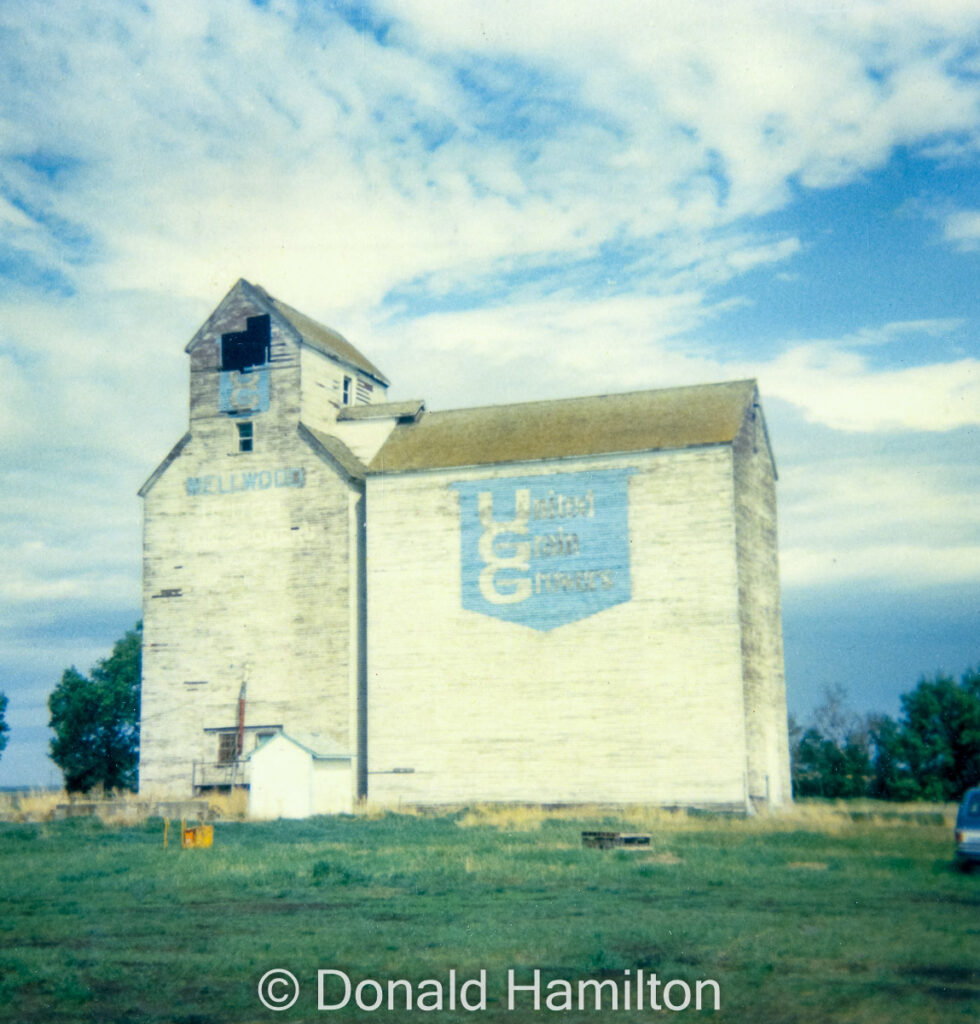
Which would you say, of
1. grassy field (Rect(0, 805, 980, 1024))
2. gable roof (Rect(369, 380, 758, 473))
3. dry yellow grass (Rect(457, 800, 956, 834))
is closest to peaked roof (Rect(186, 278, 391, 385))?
gable roof (Rect(369, 380, 758, 473))

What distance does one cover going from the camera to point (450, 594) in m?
39.9

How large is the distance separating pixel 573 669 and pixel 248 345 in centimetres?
1764

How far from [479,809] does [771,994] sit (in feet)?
89.9

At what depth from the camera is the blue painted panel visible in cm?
4434

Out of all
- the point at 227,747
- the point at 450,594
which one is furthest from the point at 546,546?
the point at 227,747

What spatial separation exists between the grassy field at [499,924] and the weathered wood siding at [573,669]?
9.20 m

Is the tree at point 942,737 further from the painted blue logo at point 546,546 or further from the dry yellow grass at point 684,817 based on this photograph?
the painted blue logo at point 546,546

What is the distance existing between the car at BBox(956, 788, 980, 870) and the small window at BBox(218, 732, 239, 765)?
27.5 m

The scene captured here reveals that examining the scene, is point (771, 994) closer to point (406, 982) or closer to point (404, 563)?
point (406, 982)

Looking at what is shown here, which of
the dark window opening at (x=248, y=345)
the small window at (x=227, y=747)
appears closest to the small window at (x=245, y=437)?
the dark window opening at (x=248, y=345)

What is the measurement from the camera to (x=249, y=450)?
145 feet

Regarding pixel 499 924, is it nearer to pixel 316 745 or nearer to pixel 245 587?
pixel 316 745

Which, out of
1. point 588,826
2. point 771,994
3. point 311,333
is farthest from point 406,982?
point 311,333

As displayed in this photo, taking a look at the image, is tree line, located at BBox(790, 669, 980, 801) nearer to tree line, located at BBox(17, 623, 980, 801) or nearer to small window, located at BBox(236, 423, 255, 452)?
tree line, located at BBox(17, 623, 980, 801)
